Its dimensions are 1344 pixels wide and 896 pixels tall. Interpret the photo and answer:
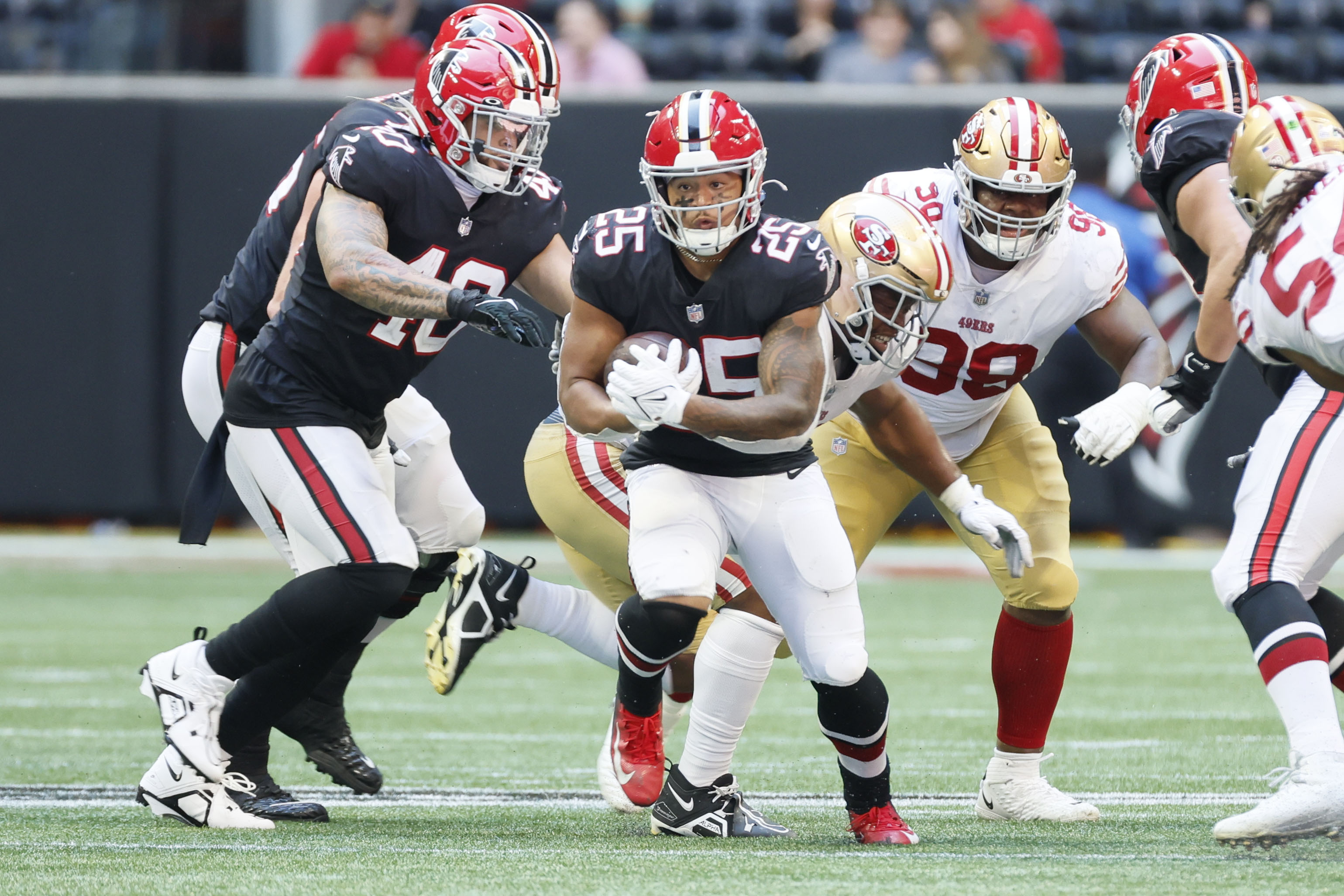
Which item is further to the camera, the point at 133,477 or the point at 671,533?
the point at 133,477

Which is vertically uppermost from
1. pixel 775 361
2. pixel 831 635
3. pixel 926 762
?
pixel 775 361

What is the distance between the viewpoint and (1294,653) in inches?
132

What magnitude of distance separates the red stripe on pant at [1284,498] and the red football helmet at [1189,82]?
97 centimetres

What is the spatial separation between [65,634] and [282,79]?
4.09 m

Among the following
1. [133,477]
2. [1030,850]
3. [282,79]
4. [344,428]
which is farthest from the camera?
[282,79]

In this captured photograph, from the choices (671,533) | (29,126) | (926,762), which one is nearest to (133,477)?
(29,126)

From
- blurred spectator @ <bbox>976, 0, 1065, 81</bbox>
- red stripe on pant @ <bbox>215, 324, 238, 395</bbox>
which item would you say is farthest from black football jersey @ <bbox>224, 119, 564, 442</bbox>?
blurred spectator @ <bbox>976, 0, 1065, 81</bbox>

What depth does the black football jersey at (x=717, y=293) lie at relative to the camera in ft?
11.8

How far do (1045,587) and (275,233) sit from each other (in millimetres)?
1938

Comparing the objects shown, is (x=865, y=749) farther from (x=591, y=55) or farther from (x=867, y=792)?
(x=591, y=55)

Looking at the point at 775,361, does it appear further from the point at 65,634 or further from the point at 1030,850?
the point at 65,634

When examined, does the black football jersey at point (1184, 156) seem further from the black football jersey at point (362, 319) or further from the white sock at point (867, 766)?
the black football jersey at point (362, 319)

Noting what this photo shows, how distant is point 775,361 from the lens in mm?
3549

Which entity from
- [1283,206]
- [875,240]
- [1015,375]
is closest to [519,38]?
[875,240]
